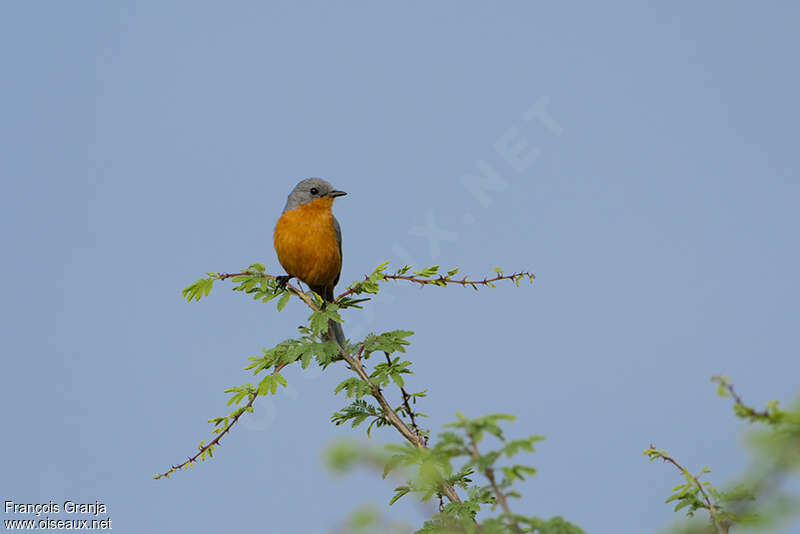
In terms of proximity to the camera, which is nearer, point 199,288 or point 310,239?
point 199,288

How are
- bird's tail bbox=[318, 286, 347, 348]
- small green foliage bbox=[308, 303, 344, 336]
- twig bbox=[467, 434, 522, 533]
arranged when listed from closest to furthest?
twig bbox=[467, 434, 522, 533], small green foliage bbox=[308, 303, 344, 336], bird's tail bbox=[318, 286, 347, 348]

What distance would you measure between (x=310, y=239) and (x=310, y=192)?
2.49 ft

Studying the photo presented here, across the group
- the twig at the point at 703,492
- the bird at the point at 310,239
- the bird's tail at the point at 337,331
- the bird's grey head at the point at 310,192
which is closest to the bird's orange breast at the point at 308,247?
the bird at the point at 310,239

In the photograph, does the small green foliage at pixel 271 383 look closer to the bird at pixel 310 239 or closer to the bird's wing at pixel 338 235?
the bird at pixel 310 239

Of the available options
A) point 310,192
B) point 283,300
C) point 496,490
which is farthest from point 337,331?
point 496,490

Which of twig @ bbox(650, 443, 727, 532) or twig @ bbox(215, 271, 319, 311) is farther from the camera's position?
twig @ bbox(215, 271, 319, 311)

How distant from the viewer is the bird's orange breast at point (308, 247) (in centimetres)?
709

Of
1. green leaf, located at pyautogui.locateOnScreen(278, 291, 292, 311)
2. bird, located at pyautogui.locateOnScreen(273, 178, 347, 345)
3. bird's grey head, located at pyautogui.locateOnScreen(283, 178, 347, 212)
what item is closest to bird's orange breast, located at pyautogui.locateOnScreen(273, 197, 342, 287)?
bird, located at pyautogui.locateOnScreen(273, 178, 347, 345)

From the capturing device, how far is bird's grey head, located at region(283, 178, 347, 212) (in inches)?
302

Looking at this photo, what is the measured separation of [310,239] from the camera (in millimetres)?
7152

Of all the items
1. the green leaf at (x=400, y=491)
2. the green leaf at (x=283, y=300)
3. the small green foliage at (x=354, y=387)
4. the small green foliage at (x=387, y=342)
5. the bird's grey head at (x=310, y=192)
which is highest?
the bird's grey head at (x=310, y=192)

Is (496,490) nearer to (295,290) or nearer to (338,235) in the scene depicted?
(295,290)

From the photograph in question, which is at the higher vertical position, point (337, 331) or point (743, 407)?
point (337, 331)

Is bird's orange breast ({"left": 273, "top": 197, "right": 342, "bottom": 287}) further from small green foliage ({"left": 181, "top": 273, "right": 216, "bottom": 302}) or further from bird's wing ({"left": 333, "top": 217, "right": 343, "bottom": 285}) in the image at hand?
small green foliage ({"left": 181, "top": 273, "right": 216, "bottom": 302})
